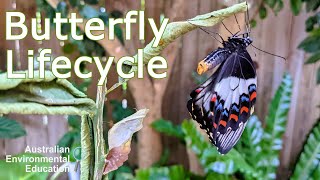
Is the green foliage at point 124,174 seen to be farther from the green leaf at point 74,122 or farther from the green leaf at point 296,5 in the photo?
the green leaf at point 296,5

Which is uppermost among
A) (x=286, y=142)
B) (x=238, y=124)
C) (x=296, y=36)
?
(x=296, y=36)

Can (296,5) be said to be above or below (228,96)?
above

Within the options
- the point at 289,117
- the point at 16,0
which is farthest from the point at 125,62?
the point at 289,117

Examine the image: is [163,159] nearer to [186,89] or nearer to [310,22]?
[186,89]

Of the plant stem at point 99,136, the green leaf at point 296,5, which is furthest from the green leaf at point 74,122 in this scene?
the plant stem at point 99,136

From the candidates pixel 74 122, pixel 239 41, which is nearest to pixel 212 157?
pixel 74 122

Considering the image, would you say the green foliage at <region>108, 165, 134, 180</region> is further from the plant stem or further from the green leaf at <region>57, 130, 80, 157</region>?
the plant stem

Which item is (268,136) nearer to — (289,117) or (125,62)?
(289,117)
